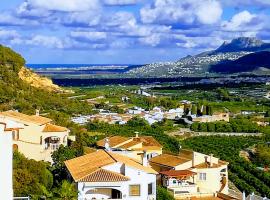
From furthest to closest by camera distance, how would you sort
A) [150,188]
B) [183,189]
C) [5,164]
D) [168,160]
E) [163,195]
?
[168,160] < [183,189] < [163,195] < [150,188] < [5,164]

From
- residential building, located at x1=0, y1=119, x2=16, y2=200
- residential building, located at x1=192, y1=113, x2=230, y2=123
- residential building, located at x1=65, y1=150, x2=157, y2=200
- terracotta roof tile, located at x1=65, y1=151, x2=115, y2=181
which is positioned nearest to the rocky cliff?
residential building, located at x1=192, y1=113, x2=230, y2=123

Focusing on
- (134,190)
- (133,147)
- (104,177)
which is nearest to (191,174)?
(133,147)

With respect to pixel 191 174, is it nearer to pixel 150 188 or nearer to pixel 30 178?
pixel 150 188

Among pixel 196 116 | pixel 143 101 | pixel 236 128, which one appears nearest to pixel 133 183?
pixel 236 128

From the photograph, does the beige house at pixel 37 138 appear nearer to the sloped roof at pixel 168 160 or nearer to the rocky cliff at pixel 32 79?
the sloped roof at pixel 168 160

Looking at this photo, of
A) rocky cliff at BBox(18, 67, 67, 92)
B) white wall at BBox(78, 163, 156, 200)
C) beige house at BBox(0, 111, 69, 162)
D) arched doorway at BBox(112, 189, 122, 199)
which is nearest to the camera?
white wall at BBox(78, 163, 156, 200)

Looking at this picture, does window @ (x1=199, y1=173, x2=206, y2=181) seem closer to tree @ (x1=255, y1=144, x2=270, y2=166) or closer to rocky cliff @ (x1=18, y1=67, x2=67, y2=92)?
tree @ (x1=255, y1=144, x2=270, y2=166)

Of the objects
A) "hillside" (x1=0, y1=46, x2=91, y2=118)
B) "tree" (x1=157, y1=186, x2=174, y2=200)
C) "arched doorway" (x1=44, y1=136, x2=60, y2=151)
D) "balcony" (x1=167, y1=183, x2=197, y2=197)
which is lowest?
"balcony" (x1=167, y1=183, x2=197, y2=197)
